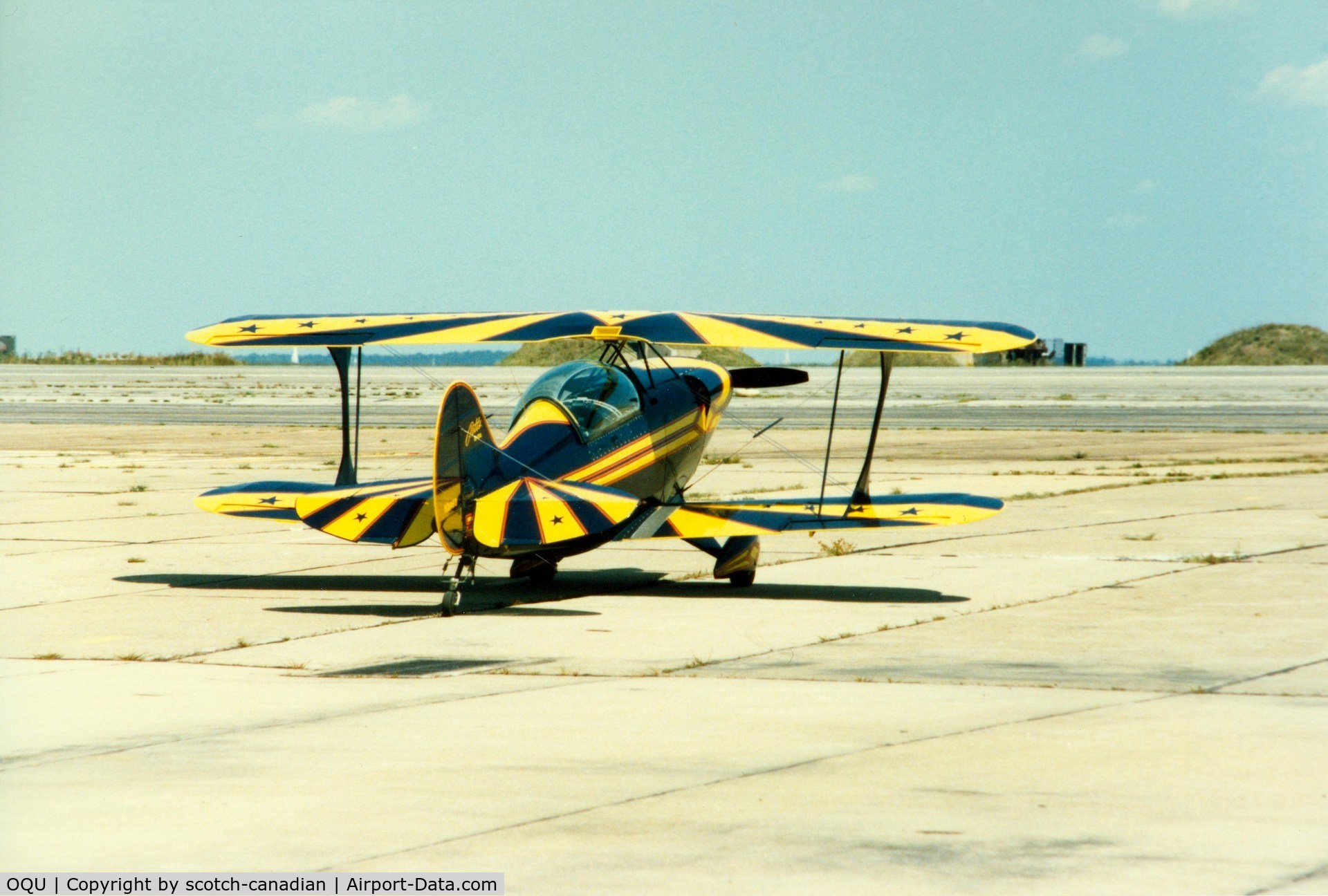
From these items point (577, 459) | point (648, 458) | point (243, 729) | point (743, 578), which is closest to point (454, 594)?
point (577, 459)

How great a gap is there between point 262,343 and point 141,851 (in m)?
9.16

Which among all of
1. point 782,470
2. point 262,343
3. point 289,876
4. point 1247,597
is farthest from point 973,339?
point 782,470

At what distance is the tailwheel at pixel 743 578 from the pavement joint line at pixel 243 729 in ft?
16.0

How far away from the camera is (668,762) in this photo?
7402mm

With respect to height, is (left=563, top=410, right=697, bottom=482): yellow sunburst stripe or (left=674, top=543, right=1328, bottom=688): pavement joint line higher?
(left=563, top=410, right=697, bottom=482): yellow sunburst stripe

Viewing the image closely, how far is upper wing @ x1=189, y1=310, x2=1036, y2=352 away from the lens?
13.1 m

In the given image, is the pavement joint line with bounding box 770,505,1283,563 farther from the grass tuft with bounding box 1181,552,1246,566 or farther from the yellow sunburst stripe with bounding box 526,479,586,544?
the yellow sunburst stripe with bounding box 526,479,586,544

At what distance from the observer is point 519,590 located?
14.2 meters

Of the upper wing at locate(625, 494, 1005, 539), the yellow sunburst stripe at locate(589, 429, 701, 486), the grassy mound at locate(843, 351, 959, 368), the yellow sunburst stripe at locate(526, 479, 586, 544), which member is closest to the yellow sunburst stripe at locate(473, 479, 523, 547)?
the yellow sunburst stripe at locate(526, 479, 586, 544)

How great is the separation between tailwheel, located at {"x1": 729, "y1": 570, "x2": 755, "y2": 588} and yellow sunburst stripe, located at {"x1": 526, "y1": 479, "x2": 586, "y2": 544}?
8.19 ft

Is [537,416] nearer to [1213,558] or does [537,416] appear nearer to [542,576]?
[542,576]

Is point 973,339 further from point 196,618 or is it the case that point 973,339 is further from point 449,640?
point 196,618

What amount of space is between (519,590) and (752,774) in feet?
23.9

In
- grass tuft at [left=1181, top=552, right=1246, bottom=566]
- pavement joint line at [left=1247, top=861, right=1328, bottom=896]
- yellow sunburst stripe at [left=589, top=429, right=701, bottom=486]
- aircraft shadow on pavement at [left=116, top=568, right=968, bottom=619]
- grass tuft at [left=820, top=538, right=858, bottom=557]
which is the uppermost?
Answer: yellow sunburst stripe at [left=589, top=429, right=701, bottom=486]
